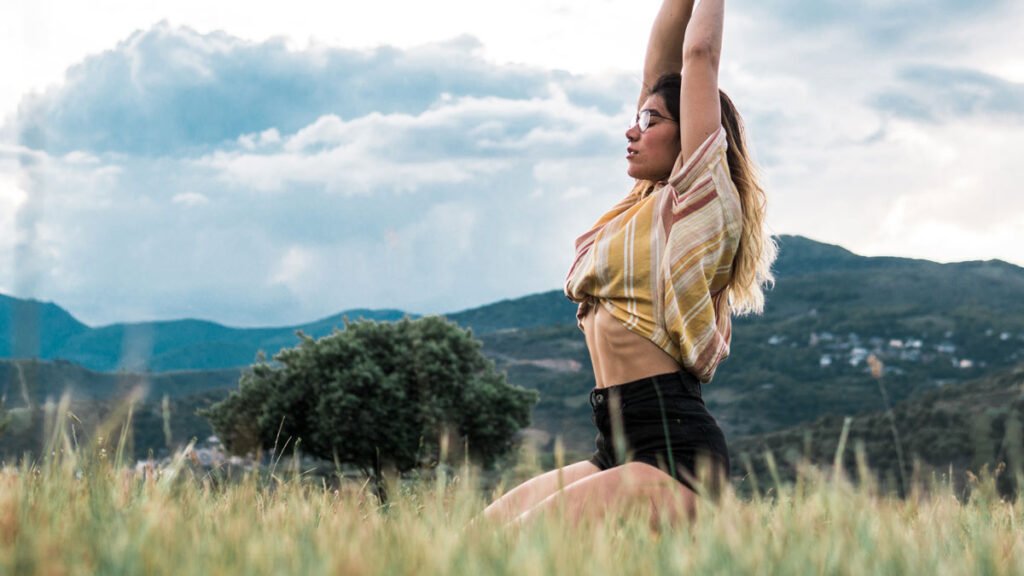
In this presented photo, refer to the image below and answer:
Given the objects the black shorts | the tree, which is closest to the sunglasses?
the black shorts

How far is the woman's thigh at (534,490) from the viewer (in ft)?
12.2

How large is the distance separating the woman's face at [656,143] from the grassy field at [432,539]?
147cm

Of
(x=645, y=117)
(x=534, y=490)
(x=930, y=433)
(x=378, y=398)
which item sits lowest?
(x=930, y=433)

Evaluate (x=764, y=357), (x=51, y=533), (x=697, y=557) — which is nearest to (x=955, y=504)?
(x=697, y=557)

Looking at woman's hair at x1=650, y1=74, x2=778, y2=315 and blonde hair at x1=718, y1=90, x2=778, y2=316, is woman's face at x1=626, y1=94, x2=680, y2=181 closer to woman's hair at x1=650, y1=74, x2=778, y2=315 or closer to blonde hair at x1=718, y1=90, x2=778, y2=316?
woman's hair at x1=650, y1=74, x2=778, y2=315

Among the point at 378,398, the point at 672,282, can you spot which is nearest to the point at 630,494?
the point at 672,282

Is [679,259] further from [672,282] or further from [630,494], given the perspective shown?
[630,494]

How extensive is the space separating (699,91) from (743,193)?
55 cm

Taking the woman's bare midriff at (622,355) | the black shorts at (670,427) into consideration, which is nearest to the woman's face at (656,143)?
the woman's bare midriff at (622,355)

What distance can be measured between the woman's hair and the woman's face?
1.5 inches

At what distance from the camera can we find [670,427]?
3.54 m

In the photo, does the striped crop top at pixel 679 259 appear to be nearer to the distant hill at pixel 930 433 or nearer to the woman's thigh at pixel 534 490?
the woman's thigh at pixel 534 490

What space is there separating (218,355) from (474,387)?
135850mm

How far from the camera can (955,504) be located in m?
4.23
